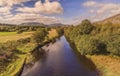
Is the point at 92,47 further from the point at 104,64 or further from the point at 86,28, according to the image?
the point at 86,28

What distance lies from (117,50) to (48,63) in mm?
23406

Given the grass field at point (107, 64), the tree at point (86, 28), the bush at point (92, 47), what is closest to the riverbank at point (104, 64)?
the grass field at point (107, 64)

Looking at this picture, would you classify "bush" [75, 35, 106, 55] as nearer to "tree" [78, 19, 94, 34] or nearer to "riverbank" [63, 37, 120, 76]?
"riverbank" [63, 37, 120, 76]

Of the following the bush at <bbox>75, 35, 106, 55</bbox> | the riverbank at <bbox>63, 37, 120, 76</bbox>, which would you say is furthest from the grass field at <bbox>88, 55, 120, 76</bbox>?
the bush at <bbox>75, 35, 106, 55</bbox>

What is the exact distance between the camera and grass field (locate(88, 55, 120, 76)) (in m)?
46.1

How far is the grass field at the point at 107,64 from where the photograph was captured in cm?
4609

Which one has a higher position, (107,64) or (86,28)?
(86,28)

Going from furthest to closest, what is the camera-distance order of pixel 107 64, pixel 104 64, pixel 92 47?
pixel 92 47, pixel 104 64, pixel 107 64

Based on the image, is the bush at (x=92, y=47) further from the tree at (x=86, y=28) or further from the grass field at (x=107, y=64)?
the tree at (x=86, y=28)

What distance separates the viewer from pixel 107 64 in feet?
174

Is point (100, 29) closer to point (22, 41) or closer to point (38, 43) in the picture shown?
point (38, 43)

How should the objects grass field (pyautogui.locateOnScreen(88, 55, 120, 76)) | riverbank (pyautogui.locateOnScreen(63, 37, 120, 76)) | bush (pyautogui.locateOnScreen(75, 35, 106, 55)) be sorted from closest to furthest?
grass field (pyautogui.locateOnScreen(88, 55, 120, 76))
riverbank (pyautogui.locateOnScreen(63, 37, 120, 76))
bush (pyautogui.locateOnScreen(75, 35, 106, 55))

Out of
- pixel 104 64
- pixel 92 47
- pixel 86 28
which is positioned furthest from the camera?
pixel 86 28

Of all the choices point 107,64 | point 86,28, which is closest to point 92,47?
point 107,64
